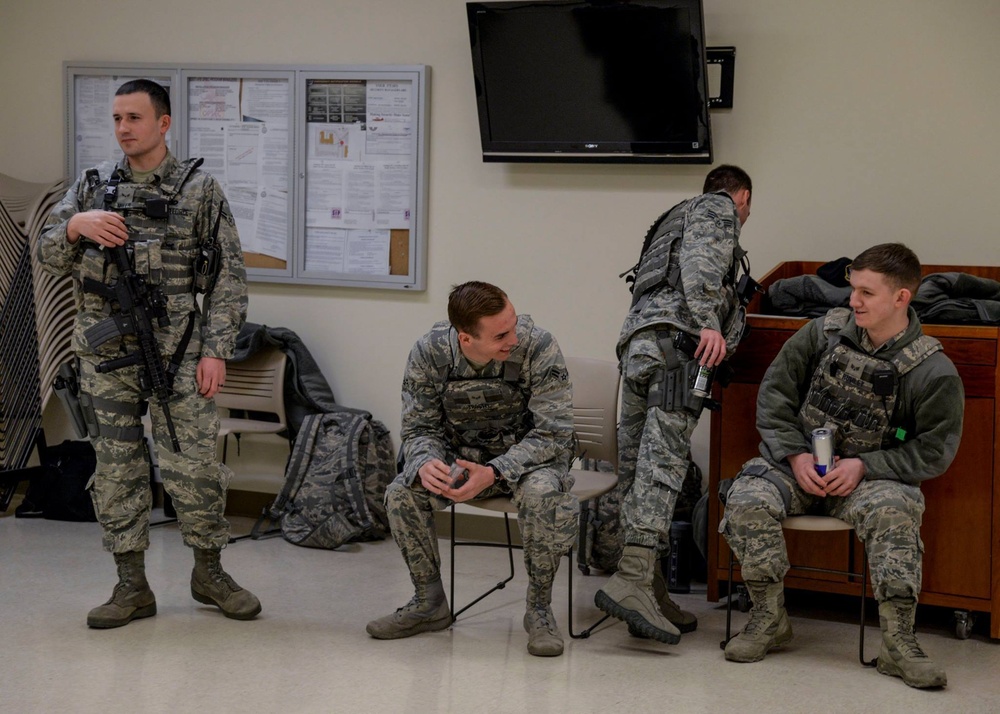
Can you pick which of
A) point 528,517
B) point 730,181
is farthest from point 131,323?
point 730,181

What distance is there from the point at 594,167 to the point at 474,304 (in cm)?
168

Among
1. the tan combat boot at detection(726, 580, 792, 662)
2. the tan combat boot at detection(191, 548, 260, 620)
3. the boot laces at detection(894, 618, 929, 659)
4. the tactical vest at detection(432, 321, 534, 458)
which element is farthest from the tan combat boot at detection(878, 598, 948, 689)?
the tan combat boot at detection(191, 548, 260, 620)

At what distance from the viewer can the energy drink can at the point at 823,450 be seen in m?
3.53

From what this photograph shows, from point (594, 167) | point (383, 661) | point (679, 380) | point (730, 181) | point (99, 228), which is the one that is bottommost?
point (383, 661)

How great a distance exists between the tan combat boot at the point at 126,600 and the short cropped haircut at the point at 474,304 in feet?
4.69

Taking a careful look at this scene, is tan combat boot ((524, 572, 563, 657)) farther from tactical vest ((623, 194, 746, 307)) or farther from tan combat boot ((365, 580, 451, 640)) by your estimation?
tactical vest ((623, 194, 746, 307))

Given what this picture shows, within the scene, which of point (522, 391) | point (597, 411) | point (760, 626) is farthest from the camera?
point (597, 411)

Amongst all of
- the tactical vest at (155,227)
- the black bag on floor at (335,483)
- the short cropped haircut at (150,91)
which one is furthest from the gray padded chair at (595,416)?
the short cropped haircut at (150,91)

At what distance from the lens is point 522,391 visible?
12.2ft

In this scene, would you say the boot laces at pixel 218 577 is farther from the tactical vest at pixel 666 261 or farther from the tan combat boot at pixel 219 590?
the tactical vest at pixel 666 261

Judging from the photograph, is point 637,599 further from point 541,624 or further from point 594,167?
point 594,167

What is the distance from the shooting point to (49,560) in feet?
15.0

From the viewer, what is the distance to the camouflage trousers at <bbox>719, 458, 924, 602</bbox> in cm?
339

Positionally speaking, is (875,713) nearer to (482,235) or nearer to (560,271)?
(560,271)
